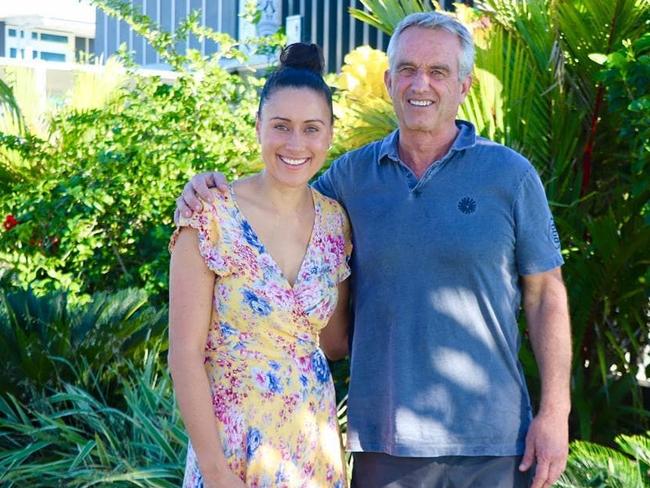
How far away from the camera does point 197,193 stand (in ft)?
9.99

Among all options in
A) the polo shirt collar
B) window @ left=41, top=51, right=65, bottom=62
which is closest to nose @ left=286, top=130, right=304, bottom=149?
the polo shirt collar

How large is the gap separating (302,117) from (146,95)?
5.04 metres

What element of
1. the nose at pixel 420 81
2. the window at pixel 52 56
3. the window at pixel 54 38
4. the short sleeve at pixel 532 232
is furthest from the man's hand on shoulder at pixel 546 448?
the window at pixel 54 38

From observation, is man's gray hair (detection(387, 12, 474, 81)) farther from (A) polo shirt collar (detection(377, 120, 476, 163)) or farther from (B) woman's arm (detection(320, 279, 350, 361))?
(B) woman's arm (detection(320, 279, 350, 361))

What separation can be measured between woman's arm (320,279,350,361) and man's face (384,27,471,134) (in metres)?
0.54

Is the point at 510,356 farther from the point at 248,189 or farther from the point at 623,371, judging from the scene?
the point at 623,371

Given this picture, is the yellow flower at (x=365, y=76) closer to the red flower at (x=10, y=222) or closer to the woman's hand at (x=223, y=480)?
the red flower at (x=10, y=222)

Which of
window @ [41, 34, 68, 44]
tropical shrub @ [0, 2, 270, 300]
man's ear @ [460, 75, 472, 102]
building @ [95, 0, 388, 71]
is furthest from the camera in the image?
window @ [41, 34, 68, 44]

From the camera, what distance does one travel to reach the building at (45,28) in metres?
29.2

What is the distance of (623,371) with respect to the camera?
5305 mm

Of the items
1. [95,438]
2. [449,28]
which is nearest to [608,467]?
[449,28]

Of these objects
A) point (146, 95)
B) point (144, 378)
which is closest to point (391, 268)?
point (144, 378)

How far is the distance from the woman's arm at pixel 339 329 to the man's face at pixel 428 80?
0.54 metres

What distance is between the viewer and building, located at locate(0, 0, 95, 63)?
29.2 meters
